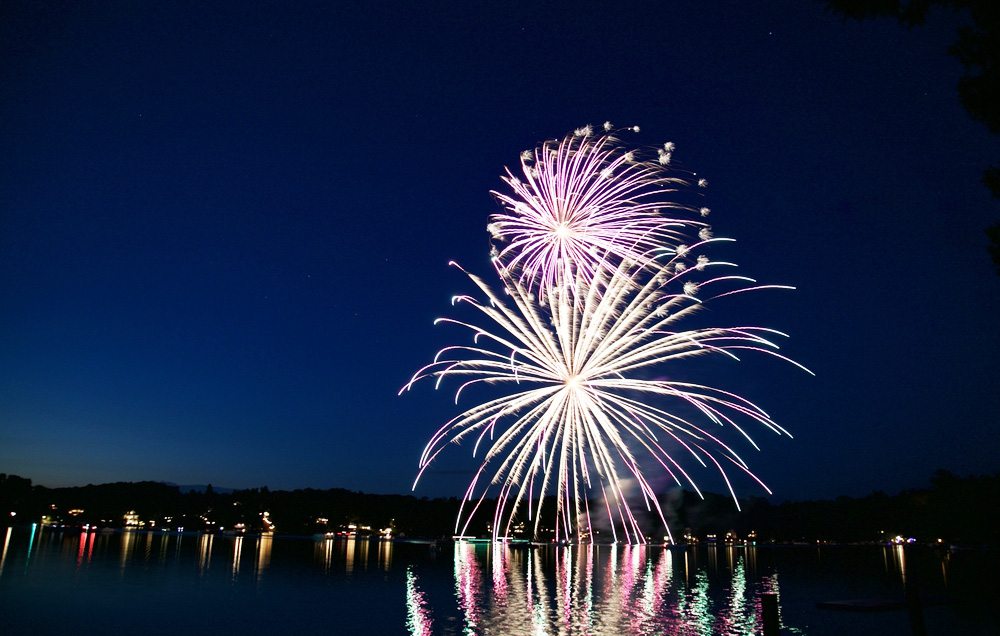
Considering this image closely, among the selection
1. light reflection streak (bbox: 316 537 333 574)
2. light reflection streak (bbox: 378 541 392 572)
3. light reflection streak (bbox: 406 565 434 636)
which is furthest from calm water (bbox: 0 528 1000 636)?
light reflection streak (bbox: 378 541 392 572)

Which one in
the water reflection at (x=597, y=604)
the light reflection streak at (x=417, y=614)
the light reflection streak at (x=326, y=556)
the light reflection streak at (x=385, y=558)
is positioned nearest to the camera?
the light reflection streak at (x=417, y=614)

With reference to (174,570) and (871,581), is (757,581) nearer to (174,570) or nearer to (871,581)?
(871,581)

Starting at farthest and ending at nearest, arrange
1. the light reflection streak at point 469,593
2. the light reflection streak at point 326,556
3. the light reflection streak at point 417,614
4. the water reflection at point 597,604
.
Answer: the light reflection streak at point 326,556
the light reflection streak at point 469,593
the water reflection at point 597,604
the light reflection streak at point 417,614

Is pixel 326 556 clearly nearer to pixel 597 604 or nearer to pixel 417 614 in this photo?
pixel 597 604

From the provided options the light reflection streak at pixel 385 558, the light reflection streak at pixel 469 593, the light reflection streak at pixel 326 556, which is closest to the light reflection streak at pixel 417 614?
the light reflection streak at pixel 469 593

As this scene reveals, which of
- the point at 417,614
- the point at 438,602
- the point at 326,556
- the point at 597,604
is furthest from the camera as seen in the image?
the point at 326,556

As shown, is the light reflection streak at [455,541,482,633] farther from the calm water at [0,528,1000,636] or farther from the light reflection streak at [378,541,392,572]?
the light reflection streak at [378,541,392,572]

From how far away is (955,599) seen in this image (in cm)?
4009

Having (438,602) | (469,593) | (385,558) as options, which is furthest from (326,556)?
(438,602)

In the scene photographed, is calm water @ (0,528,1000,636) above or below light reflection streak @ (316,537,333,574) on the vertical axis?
above

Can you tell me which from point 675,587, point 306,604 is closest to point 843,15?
point 306,604

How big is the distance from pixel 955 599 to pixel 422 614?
3064 cm

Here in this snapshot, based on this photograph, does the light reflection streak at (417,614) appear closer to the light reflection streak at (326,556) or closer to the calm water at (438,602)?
the calm water at (438,602)

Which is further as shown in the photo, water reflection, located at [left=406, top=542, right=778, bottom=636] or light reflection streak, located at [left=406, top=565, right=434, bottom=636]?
water reflection, located at [left=406, top=542, right=778, bottom=636]
